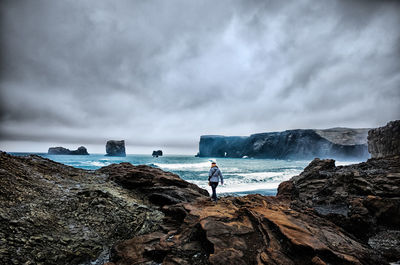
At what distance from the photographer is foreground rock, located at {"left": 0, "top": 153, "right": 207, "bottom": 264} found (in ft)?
13.4

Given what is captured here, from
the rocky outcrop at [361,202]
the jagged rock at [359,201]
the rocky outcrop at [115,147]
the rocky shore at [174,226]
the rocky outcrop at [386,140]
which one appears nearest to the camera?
the rocky shore at [174,226]

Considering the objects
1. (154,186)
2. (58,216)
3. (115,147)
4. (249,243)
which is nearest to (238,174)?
(154,186)

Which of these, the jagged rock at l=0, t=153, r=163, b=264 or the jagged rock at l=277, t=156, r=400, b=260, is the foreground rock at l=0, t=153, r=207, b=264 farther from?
the jagged rock at l=277, t=156, r=400, b=260

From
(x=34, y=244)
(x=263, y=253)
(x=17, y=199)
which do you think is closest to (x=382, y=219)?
(x=263, y=253)

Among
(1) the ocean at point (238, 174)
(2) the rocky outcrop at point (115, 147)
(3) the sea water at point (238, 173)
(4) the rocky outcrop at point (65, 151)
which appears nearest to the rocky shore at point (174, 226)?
(1) the ocean at point (238, 174)

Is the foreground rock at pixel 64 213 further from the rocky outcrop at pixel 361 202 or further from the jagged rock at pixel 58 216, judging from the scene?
the rocky outcrop at pixel 361 202

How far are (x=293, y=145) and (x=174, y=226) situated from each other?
114255 mm

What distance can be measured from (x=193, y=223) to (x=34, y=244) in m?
3.85

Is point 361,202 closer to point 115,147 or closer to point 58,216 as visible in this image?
point 58,216

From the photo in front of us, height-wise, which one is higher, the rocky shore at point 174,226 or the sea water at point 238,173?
the rocky shore at point 174,226

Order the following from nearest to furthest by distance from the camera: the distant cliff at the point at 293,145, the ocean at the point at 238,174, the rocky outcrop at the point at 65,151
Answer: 1. the ocean at the point at 238,174
2. the distant cliff at the point at 293,145
3. the rocky outcrop at the point at 65,151

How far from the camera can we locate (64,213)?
5.33 metres

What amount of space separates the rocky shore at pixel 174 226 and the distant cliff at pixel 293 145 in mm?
95846

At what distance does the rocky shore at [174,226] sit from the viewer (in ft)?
11.5
